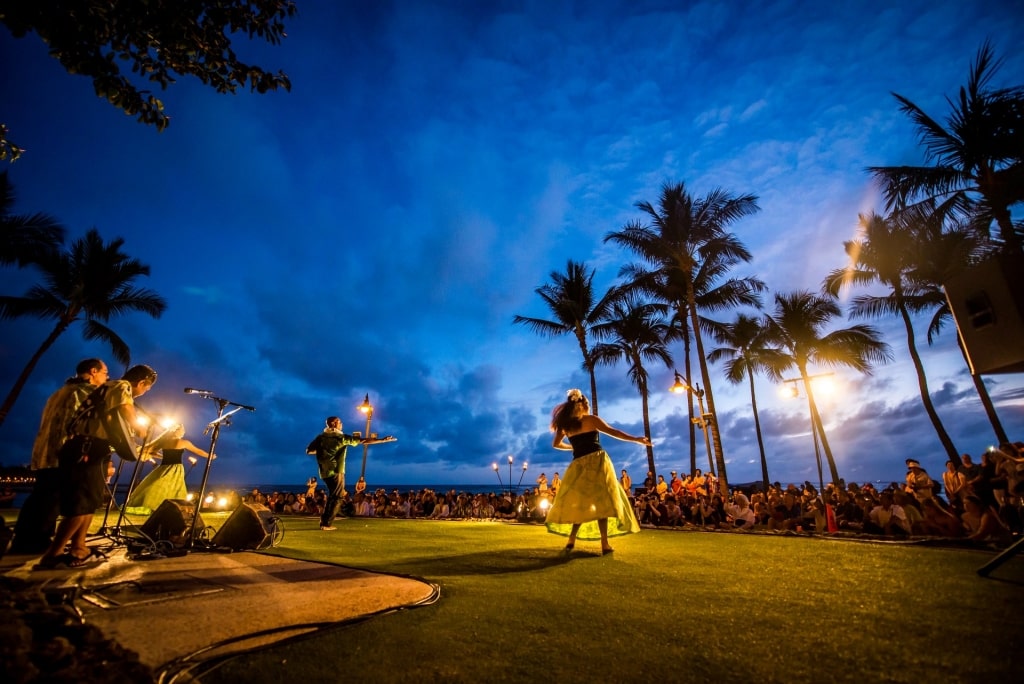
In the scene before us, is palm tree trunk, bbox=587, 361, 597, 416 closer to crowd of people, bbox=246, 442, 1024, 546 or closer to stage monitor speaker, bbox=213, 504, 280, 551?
crowd of people, bbox=246, 442, 1024, 546

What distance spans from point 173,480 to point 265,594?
660 centimetres

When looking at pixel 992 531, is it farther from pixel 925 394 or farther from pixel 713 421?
pixel 925 394

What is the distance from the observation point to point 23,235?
19875 mm

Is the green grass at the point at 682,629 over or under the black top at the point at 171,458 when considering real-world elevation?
under

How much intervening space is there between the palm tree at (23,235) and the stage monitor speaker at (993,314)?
30212mm

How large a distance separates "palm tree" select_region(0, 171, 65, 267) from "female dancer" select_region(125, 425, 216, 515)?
20250 mm

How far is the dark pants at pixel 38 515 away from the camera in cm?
471

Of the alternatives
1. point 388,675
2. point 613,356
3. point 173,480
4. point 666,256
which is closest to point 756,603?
point 388,675

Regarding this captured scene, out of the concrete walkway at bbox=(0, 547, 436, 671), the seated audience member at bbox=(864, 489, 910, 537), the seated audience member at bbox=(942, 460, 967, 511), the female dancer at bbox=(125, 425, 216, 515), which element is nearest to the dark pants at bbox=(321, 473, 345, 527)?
the female dancer at bbox=(125, 425, 216, 515)

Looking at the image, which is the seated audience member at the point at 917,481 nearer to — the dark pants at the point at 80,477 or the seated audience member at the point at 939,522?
the seated audience member at the point at 939,522

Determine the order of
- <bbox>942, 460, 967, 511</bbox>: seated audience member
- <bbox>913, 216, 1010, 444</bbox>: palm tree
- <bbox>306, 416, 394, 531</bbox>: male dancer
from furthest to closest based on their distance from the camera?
<bbox>913, 216, 1010, 444</bbox>: palm tree → <bbox>942, 460, 967, 511</bbox>: seated audience member → <bbox>306, 416, 394, 531</bbox>: male dancer

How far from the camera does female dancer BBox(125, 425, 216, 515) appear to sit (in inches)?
296

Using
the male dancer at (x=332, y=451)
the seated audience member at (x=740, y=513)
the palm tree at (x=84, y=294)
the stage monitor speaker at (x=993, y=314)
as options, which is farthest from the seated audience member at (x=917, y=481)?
the palm tree at (x=84, y=294)

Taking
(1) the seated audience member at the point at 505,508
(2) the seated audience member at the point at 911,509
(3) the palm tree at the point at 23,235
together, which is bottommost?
(1) the seated audience member at the point at 505,508
